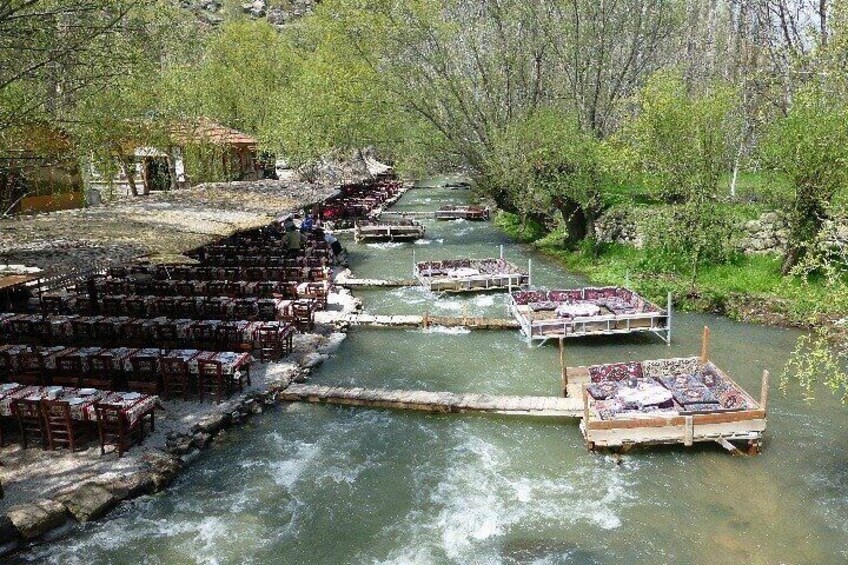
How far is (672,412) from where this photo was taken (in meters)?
12.6

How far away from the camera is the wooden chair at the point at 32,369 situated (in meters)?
14.0

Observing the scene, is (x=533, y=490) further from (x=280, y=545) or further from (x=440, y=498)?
(x=280, y=545)

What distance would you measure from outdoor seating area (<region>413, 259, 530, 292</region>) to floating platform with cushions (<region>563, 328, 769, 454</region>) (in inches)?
425

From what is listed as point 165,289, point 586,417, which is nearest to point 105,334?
point 165,289

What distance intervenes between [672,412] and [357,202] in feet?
119

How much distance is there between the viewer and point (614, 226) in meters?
29.9

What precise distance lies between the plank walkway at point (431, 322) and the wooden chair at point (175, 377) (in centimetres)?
687

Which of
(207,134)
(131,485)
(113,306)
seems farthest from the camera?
(207,134)

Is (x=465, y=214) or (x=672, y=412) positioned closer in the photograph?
(x=672, y=412)

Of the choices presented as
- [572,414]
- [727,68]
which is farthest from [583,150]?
[727,68]

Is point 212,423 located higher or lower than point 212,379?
lower

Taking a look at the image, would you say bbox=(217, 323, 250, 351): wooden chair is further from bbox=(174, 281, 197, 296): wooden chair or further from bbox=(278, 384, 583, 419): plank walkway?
bbox=(174, 281, 197, 296): wooden chair

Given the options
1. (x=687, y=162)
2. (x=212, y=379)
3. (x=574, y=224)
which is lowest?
(x=212, y=379)

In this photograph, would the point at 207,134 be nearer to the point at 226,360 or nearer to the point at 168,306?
the point at 168,306
